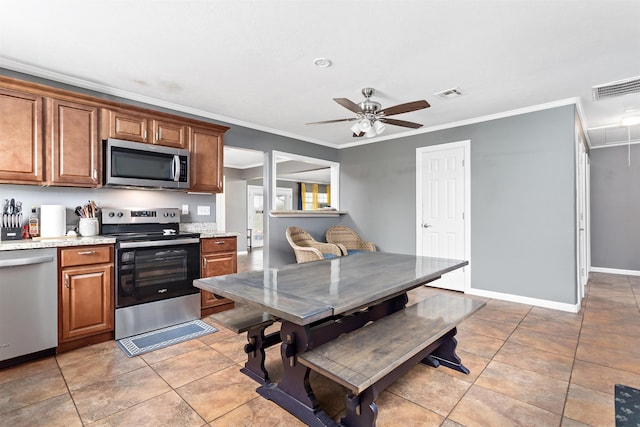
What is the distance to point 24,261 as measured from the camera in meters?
2.37

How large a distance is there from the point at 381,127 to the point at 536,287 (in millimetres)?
2804

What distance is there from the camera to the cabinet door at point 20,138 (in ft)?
8.32

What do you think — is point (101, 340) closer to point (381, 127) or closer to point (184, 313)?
point (184, 313)

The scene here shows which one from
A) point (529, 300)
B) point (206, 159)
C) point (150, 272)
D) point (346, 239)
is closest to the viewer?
point (150, 272)

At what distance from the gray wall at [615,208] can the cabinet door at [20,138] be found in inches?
329

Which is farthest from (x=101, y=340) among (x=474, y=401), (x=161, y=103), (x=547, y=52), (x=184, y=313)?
(x=547, y=52)

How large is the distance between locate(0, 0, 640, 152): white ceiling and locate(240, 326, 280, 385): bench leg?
2.14 m

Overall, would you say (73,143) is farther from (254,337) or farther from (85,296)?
(254,337)

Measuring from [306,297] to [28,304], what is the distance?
2.30 metres

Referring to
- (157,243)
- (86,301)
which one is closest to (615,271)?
(157,243)

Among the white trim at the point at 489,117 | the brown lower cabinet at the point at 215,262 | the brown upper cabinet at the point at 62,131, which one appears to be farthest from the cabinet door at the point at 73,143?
the white trim at the point at 489,117

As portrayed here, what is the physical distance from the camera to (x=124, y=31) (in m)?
2.29

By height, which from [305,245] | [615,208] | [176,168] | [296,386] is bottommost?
[296,386]

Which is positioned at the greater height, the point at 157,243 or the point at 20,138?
the point at 20,138
